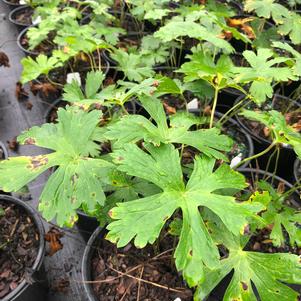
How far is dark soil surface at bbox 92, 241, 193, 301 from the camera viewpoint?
127cm

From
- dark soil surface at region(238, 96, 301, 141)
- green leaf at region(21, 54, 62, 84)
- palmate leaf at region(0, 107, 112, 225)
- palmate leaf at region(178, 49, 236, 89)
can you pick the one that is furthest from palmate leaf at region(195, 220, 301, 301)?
green leaf at region(21, 54, 62, 84)

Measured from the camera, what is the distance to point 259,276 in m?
0.95

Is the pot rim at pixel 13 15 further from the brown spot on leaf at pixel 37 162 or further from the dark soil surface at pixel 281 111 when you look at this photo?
the brown spot on leaf at pixel 37 162

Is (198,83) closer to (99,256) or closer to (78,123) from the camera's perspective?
(78,123)

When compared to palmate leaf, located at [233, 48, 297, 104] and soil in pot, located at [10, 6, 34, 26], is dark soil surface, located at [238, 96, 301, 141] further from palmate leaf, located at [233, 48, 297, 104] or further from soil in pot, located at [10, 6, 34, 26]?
soil in pot, located at [10, 6, 34, 26]

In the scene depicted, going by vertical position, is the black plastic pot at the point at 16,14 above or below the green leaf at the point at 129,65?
below

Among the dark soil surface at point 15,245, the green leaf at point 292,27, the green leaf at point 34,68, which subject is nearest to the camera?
the dark soil surface at point 15,245

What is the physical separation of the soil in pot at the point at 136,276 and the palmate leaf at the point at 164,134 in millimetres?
436

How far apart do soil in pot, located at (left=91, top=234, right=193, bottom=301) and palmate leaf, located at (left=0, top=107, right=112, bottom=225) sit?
0.37 metres

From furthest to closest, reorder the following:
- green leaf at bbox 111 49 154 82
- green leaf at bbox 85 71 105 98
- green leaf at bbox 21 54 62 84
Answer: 1. green leaf at bbox 21 54 62 84
2. green leaf at bbox 111 49 154 82
3. green leaf at bbox 85 71 105 98

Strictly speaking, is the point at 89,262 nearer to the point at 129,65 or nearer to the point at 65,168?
the point at 65,168

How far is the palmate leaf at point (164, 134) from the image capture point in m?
1.00

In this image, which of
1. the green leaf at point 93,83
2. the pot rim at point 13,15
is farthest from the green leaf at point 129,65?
the pot rim at point 13,15

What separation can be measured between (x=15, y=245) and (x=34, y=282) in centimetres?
20
